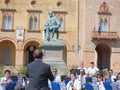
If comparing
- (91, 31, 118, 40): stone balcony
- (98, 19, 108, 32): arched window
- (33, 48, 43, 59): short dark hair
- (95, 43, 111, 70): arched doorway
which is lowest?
(95, 43, 111, 70): arched doorway

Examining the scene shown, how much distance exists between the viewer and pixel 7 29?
149 ft

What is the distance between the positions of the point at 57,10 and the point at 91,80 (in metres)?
31.2

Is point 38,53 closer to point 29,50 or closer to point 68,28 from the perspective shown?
point 68,28

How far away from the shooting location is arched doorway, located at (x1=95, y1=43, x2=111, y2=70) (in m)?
48.1

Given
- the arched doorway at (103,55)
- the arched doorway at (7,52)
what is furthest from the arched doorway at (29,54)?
the arched doorway at (103,55)

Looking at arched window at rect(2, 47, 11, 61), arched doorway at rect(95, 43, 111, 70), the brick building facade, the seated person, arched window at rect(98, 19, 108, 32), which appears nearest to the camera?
the seated person

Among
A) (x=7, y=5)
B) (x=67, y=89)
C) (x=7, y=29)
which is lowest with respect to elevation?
(x=67, y=89)

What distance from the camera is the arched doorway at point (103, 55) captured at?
48062 mm

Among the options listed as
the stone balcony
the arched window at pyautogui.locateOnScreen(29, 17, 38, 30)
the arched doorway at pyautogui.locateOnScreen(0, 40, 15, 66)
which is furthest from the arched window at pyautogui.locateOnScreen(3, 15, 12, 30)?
the stone balcony

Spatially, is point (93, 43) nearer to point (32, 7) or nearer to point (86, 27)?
point (86, 27)

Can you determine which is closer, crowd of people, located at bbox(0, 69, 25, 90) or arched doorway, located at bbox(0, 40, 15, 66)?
crowd of people, located at bbox(0, 69, 25, 90)

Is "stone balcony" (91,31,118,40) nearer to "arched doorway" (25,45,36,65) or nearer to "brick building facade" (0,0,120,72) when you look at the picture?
"brick building facade" (0,0,120,72)

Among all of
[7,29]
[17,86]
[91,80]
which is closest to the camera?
[17,86]

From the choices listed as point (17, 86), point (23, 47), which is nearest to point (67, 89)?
point (17, 86)
